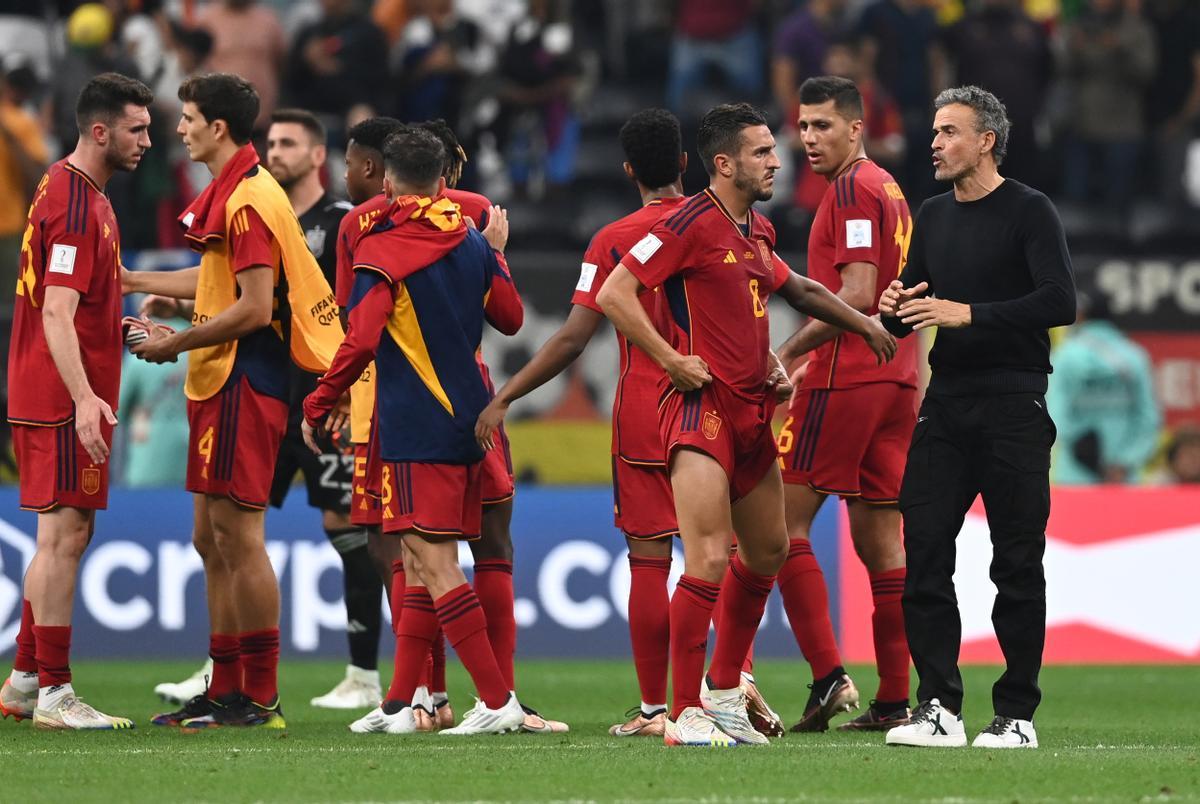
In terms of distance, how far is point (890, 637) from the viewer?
28.2 feet

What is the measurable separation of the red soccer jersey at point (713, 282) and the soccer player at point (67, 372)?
7.65ft

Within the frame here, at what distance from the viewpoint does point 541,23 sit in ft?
57.4

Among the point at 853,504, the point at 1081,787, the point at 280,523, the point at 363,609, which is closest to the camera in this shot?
the point at 1081,787

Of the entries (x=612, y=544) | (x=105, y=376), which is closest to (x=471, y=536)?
(x=105, y=376)

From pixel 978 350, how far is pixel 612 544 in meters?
6.06

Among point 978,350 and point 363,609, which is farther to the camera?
point 363,609

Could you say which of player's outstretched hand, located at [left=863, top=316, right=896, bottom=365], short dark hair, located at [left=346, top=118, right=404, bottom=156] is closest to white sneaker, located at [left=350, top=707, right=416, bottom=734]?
player's outstretched hand, located at [left=863, top=316, right=896, bottom=365]

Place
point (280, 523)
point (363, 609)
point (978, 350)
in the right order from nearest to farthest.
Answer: point (978, 350)
point (363, 609)
point (280, 523)

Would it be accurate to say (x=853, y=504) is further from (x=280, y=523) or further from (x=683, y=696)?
(x=280, y=523)

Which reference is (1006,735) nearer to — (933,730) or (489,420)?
(933,730)

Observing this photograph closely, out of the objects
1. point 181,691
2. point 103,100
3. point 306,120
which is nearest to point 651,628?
point 181,691

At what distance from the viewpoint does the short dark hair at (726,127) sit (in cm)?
764

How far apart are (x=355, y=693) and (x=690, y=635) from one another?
2.98 meters

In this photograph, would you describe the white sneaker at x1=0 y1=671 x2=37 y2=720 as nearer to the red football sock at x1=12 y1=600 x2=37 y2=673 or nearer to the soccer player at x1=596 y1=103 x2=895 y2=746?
the red football sock at x1=12 y1=600 x2=37 y2=673
